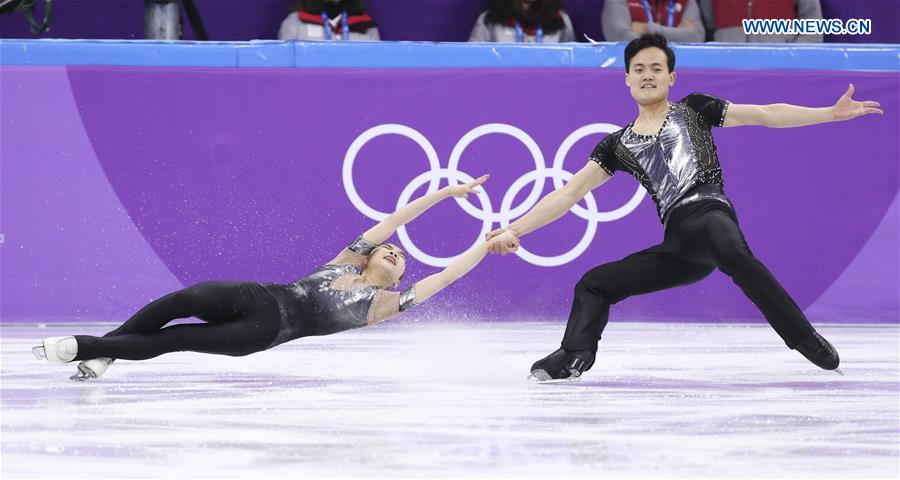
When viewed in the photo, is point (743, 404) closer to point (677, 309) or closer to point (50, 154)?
point (677, 309)

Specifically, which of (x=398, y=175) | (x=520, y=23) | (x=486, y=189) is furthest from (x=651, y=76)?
(x=520, y=23)

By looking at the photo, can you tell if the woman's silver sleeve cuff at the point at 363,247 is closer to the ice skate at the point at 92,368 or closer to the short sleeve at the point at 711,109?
the ice skate at the point at 92,368

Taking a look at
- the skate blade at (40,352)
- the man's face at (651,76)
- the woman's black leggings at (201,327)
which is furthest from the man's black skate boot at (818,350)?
the skate blade at (40,352)

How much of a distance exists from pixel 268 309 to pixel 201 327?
11.4 inches

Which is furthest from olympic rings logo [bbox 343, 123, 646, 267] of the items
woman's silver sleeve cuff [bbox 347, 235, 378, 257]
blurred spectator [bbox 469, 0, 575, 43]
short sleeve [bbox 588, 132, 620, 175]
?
short sleeve [bbox 588, 132, 620, 175]

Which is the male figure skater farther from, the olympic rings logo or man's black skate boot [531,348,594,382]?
the olympic rings logo

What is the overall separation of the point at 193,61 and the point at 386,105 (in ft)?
3.83

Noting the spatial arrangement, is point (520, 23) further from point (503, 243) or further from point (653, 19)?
point (503, 243)

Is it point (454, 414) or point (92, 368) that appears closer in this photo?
point (454, 414)

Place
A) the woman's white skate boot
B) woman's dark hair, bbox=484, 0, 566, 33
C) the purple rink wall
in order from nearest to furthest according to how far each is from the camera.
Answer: the woman's white skate boot → the purple rink wall → woman's dark hair, bbox=484, 0, 566, 33

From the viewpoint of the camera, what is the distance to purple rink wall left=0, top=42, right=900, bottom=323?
7598 millimetres

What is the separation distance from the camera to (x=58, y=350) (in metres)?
5.05

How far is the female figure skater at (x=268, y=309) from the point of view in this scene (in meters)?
5.15

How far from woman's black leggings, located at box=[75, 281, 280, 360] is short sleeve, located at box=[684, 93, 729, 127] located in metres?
1.98
